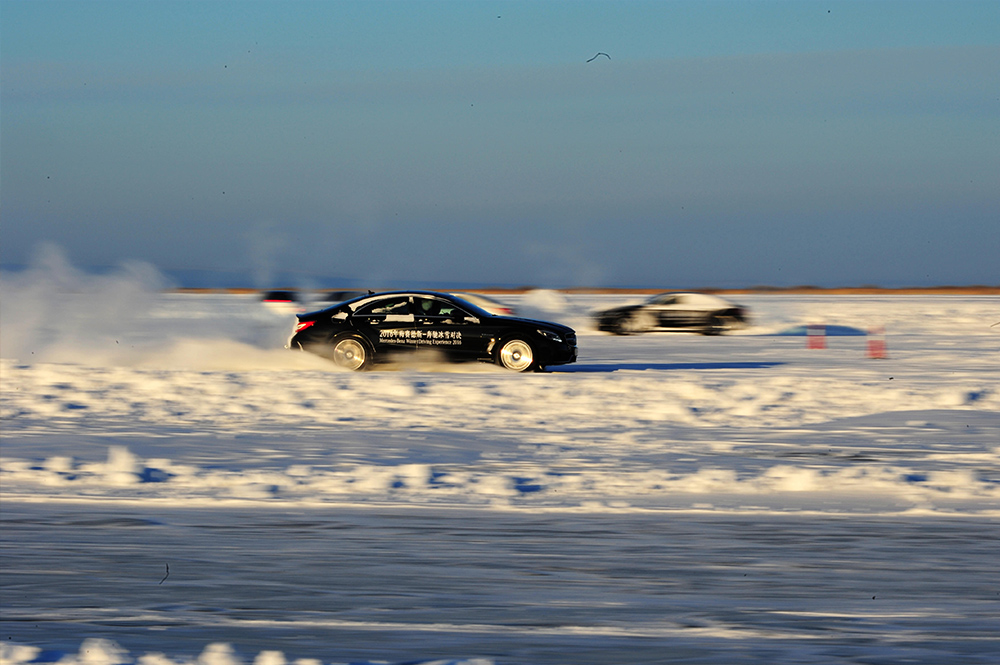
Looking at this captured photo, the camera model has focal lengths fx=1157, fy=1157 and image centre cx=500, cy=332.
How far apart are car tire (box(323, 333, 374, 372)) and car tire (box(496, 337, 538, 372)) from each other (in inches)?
84.8

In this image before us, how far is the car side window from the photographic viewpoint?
19.2 metres

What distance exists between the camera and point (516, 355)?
1900 centimetres

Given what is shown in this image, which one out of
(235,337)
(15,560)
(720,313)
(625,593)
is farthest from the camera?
(720,313)

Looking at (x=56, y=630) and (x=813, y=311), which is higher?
(x=813, y=311)

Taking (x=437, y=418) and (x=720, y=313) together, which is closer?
(x=437, y=418)

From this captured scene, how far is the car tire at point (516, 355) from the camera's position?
19.0 m

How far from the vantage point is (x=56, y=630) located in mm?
5277

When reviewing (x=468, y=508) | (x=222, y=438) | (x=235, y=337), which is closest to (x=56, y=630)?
(x=468, y=508)

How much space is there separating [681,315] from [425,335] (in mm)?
14883

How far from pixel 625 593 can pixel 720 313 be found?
27.3 m

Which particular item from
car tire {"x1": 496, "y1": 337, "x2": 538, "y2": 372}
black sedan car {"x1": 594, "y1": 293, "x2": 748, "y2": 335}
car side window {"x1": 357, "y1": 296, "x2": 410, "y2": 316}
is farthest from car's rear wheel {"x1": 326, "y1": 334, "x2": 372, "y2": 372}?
black sedan car {"x1": 594, "y1": 293, "x2": 748, "y2": 335}

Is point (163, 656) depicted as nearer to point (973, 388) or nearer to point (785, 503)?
point (785, 503)

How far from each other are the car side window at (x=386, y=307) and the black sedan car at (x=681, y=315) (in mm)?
14630

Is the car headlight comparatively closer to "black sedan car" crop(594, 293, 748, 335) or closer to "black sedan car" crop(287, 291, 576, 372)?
"black sedan car" crop(287, 291, 576, 372)
